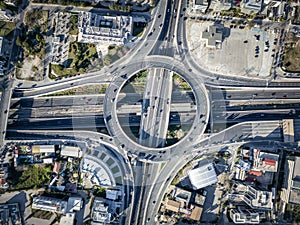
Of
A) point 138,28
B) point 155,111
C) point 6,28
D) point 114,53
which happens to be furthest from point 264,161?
point 6,28

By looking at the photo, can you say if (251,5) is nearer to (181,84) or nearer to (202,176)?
(181,84)

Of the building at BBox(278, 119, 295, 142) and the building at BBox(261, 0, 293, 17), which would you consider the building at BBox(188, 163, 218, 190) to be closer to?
the building at BBox(278, 119, 295, 142)

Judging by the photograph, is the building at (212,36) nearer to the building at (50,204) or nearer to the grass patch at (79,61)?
the grass patch at (79,61)

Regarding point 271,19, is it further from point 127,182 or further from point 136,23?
point 127,182

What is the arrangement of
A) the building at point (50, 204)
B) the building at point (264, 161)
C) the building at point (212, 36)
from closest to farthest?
the building at point (50, 204) < the building at point (264, 161) < the building at point (212, 36)

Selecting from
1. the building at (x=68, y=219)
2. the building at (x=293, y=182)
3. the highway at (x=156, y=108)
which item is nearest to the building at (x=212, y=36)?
the highway at (x=156, y=108)

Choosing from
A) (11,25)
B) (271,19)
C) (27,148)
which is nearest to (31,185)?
(27,148)
